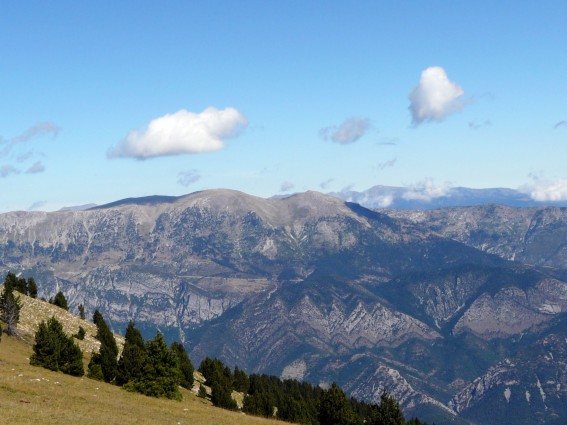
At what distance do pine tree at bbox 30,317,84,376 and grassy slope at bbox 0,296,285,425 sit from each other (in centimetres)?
173

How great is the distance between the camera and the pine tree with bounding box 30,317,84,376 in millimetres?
84562

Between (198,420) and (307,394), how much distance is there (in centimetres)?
12745

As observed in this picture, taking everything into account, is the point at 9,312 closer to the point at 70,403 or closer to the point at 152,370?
the point at 152,370

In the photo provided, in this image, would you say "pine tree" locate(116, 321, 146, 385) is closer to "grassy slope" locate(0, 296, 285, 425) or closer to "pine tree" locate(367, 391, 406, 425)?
"grassy slope" locate(0, 296, 285, 425)

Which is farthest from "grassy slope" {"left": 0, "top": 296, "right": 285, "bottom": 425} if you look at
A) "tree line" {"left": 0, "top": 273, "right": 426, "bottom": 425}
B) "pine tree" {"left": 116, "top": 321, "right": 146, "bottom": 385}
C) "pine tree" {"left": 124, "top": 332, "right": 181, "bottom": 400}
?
"pine tree" {"left": 116, "top": 321, "right": 146, "bottom": 385}

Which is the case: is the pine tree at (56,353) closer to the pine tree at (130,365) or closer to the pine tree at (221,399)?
the pine tree at (130,365)

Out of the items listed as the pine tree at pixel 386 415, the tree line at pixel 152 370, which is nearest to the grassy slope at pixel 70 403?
the tree line at pixel 152 370

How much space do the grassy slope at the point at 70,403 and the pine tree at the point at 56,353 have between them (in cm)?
173

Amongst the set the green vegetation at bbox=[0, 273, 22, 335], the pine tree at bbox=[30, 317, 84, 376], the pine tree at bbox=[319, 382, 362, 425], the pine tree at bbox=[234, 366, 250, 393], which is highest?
the green vegetation at bbox=[0, 273, 22, 335]

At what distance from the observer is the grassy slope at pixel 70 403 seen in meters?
53.6

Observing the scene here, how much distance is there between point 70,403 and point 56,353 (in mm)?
24429

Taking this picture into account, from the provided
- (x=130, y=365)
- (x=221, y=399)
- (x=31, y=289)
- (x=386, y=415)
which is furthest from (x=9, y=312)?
(x=386, y=415)

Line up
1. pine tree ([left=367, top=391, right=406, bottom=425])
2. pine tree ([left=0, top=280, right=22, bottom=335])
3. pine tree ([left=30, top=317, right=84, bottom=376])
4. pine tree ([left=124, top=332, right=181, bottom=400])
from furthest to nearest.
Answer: pine tree ([left=0, top=280, right=22, bottom=335]) → pine tree ([left=367, top=391, right=406, bottom=425]) → pine tree ([left=124, top=332, right=181, bottom=400]) → pine tree ([left=30, top=317, right=84, bottom=376])

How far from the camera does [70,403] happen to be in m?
62.4
